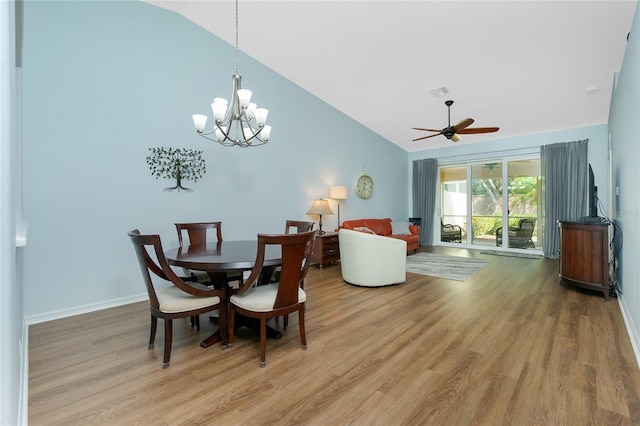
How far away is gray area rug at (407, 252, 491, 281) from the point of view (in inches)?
178

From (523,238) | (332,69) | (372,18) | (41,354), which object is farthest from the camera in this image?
(523,238)

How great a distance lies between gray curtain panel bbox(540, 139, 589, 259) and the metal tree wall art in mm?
6520

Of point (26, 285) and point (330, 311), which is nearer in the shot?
point (26, 285)

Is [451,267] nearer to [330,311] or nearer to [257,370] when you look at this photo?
[330,311]

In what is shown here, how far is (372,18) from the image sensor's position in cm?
331

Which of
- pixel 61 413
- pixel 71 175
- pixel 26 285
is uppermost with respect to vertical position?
pixel 71 175

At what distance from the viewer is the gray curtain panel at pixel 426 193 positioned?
7559mm

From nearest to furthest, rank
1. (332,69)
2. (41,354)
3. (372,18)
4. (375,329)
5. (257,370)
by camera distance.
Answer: (257,370) → (41,354) → (375,329) → (372,18) → (332,69)

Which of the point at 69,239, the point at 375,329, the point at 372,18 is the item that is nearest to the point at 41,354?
the point at 69,239

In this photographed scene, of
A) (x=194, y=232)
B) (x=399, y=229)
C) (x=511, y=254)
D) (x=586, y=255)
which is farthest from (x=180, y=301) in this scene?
A: (x=511, y=254)

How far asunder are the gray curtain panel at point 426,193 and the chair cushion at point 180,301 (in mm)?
6475

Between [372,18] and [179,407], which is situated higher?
[372,18]

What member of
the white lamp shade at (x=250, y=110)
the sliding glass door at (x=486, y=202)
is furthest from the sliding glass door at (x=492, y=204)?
the white lamp shade at (x=250, y=110)

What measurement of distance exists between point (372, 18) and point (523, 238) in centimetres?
575
